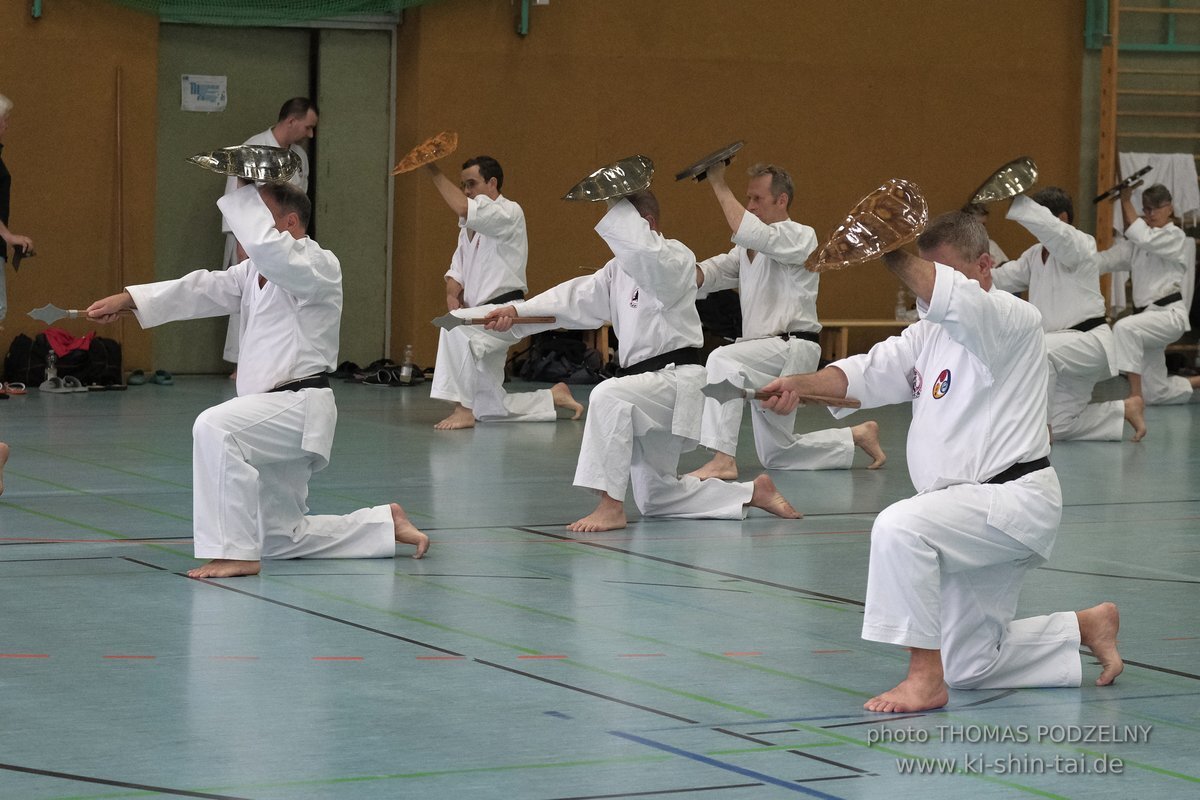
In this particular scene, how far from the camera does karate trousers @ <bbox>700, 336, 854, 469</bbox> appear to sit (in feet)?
28.2

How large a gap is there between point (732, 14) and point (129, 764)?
12.3 meters

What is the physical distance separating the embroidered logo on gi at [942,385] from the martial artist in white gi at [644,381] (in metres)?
2.77

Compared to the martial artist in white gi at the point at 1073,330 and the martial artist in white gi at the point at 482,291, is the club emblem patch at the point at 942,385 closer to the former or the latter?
the martial artist in white gi at the point at 1073,330

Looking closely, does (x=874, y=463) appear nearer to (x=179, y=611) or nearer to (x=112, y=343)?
(x=179, y=611)

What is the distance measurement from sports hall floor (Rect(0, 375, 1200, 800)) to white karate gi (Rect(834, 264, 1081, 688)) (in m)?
0.16

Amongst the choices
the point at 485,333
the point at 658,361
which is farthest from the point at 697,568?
the point at 485,333

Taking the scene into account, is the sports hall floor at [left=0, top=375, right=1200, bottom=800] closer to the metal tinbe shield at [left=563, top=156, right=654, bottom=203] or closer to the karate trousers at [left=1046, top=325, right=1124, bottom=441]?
the metal tinbe shield at [left=563, top=156, right=654, bottom=203]

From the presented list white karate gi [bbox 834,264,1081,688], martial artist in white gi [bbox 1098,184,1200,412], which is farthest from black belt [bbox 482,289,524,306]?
white karate gi [bbox 834,264,1081,688]

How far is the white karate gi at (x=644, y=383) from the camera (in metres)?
7.18

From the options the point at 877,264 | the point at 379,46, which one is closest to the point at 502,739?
the point at 379,46

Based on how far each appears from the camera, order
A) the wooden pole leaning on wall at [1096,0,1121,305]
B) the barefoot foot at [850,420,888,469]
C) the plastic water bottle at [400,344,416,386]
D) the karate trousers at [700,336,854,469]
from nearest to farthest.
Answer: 1. the karate trousers at [700,336,854,469]
2. the barefoot foot at [850,420,888,469]
3. the plastic water bottle at [400,344,416,386]
4. the wooden pole leaning on wall at [1096,0,1121,305]

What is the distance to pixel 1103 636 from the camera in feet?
15.2

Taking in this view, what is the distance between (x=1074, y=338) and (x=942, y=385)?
6.61 m

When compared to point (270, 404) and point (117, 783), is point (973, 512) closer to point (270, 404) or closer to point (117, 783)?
point (117, 783)
